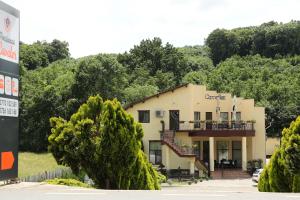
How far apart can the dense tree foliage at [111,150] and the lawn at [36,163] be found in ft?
74.6

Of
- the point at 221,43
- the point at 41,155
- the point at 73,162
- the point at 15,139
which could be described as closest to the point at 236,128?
the point at 41,155

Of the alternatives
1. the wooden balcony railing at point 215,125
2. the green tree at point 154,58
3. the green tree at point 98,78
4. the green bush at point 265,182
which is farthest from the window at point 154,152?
the green tree at point 154,58

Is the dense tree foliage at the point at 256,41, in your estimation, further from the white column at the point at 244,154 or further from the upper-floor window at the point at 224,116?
the white column at the point at 244,154

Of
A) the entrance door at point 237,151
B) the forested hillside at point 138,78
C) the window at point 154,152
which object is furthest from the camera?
the forested hillside at point 138,78

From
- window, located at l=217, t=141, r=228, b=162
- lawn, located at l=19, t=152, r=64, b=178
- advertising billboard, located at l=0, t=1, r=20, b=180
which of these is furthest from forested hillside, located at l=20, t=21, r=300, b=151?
advertising billboard, located at l=0, t=1, r=20, b=180

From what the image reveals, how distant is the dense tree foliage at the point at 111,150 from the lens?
19703 mm

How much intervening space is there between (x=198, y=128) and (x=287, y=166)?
28350 millimetres

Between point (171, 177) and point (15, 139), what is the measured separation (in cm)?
3202

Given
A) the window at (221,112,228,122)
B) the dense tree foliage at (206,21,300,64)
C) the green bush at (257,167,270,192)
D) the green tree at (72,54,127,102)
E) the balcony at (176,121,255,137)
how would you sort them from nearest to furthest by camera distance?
1. the green bush at (257,167,270,192)
2. the balcony at (176,121,255,137)
3. the window at (221,112,228,122)
4. the green tree at (72,54,127,102)
5. the dense tree foliage at (206,21,300,64)

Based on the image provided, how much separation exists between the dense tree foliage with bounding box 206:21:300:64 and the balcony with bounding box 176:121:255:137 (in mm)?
74749

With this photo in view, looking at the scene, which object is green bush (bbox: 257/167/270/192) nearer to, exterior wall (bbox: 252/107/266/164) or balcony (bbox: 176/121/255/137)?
balcony (bbox: 176/121/255/137)

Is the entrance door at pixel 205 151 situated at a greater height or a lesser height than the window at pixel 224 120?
lesser

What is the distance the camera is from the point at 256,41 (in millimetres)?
126562

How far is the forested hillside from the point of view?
57.0 m
